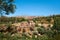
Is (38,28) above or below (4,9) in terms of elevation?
below

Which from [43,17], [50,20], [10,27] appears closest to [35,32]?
[10,27]

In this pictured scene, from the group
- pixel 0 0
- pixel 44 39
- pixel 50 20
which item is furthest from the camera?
pixel 50 20

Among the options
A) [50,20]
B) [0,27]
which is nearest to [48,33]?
[0,27]

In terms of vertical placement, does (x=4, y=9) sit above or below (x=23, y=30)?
above

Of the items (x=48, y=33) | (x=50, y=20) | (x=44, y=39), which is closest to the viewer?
(x=44, y=39)

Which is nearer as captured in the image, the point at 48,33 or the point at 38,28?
the point at 48,33

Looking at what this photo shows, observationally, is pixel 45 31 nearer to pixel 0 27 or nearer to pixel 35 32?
pixel 35 32

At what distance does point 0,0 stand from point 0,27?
3511mm

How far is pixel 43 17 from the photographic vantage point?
42562 mm

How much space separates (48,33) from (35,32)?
5.11 feet

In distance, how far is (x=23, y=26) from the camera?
2970 cm

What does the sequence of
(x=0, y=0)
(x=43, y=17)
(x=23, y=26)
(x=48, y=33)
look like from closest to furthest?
(x=48, y=33)
(x=23, y=26)
(x=0, y=0)
(x=43, y=17)

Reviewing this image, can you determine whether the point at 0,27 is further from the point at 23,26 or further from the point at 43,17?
the point at 43,17

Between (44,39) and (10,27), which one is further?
(10,27)
